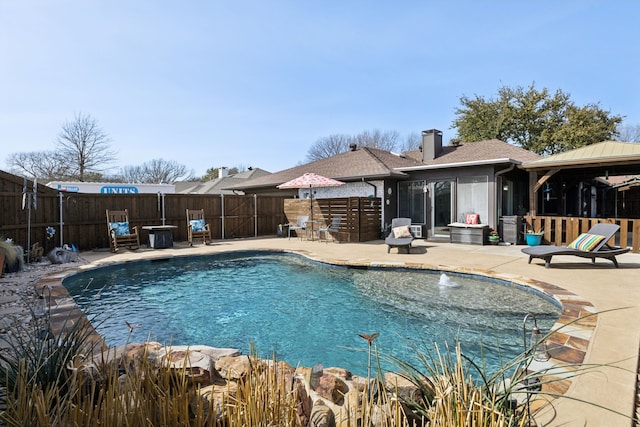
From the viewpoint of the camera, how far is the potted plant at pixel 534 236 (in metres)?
10.2

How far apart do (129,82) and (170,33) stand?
10.00 feet

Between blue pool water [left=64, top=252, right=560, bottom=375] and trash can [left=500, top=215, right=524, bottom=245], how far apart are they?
503 centimetres

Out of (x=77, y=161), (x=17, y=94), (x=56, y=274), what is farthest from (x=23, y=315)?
(x=77, y=161)

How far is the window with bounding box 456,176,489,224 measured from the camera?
11.4 m

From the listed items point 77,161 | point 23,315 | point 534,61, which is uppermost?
point 534,61

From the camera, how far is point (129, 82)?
10695 mm

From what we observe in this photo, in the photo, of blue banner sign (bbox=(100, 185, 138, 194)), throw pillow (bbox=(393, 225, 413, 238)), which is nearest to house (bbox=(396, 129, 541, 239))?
throw pillow (bbox=(393, 225, 413, 238))

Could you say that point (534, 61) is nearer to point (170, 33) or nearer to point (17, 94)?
point (170, 33)

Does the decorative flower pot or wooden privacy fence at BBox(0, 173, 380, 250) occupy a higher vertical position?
wooden privacy fence at BBox(0, 173, 380, 250)

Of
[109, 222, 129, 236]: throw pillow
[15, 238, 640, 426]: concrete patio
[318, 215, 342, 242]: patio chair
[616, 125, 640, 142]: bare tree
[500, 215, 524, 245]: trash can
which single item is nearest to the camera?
[15, 238, 640, 426]: concrete patio

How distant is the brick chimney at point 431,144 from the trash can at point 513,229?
4.33m

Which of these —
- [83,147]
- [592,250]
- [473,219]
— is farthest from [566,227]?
[83,147]

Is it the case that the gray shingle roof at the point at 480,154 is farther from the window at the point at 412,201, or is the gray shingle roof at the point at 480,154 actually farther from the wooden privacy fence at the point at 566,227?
the wooden privacy fence at the point at 566,227

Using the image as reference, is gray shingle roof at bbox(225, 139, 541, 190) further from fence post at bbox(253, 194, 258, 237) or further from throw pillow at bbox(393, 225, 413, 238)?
throw pillow at bbox(393, 225, 413, 238)
